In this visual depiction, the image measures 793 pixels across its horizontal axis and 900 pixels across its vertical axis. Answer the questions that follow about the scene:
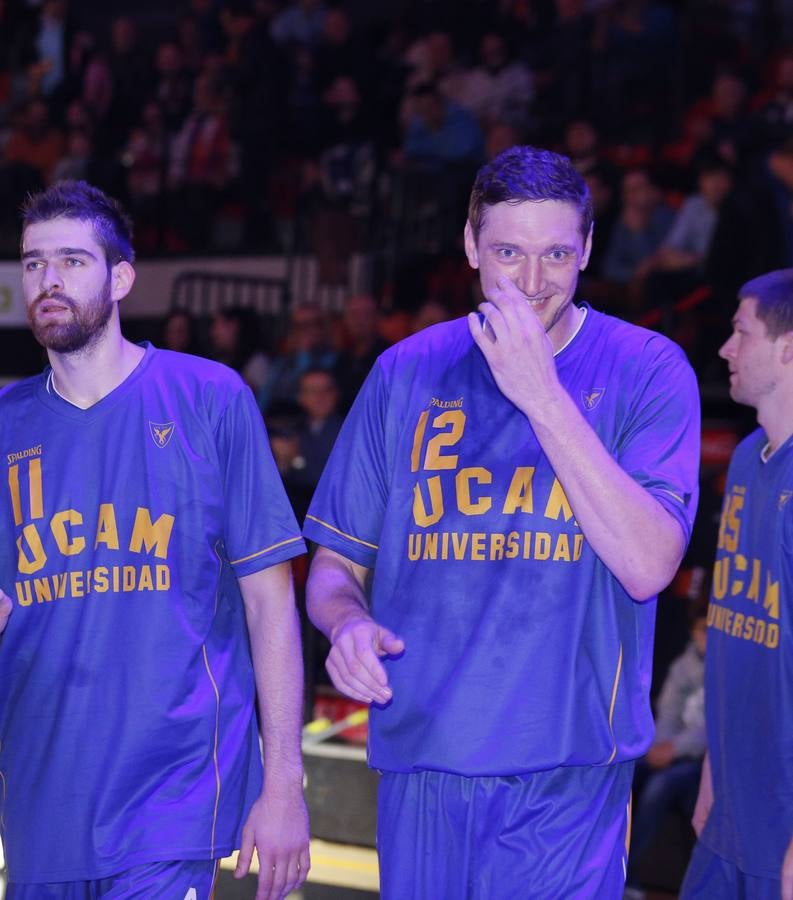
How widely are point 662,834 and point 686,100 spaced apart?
24.3ft

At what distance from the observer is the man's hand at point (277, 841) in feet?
9.61

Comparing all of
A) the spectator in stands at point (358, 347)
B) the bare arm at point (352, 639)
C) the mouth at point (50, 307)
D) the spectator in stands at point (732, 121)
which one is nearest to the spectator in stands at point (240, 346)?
the spectator in stands at point (358, 347)

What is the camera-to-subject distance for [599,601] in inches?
108

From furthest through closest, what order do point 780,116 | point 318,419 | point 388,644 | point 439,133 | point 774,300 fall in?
point 439,133 < point 780,116 < point 318,419 < point 774,300 < point 388,644

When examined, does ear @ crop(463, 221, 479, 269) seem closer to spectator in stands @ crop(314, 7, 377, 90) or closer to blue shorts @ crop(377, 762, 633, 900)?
blue shorts @ crop(377, 762, 633, 900)

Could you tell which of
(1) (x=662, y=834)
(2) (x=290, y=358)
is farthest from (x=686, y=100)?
(1) (x=662, y=834)

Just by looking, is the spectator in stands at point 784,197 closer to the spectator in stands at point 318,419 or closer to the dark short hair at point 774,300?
the spectator in stands at point 318,419

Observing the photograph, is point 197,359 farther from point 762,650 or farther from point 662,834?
point 662,834

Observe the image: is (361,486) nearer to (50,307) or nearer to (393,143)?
(50,307)

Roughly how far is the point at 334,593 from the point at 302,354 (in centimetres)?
725

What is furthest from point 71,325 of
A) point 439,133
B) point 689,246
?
point 439,133

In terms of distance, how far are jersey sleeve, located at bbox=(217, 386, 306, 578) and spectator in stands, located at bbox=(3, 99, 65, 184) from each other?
11887 mm

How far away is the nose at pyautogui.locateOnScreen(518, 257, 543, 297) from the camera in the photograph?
8.92 ft

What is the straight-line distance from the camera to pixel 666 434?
2.75 m
